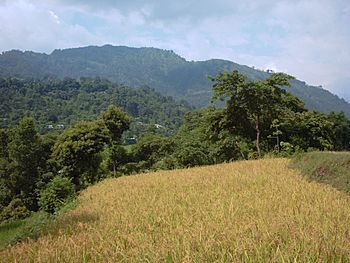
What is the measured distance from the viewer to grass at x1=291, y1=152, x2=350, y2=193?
10443mm

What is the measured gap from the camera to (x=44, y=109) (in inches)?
3947

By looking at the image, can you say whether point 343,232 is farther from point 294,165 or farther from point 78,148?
point 78,148

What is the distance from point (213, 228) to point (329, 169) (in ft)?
23.7

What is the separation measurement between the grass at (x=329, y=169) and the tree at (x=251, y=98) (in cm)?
928

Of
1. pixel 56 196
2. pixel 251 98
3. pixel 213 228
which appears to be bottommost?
pixel 56 196

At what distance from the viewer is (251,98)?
23.8 m

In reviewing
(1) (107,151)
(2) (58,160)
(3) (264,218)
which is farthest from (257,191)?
(1) (107,151)

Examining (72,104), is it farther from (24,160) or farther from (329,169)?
(329,169)

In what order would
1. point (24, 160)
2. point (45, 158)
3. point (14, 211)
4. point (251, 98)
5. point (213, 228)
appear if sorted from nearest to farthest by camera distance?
point (213, 228) < point (251, 98) < point (14, 211) < point (24, 160) < point (45, 158)

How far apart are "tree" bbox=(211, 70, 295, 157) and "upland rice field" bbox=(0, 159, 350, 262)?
11778 mm

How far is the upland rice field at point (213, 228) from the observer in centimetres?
437

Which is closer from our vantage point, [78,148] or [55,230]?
[55,230]

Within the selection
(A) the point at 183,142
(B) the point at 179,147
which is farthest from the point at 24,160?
(A) the point at 183,142

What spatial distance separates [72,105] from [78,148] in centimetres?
9068
